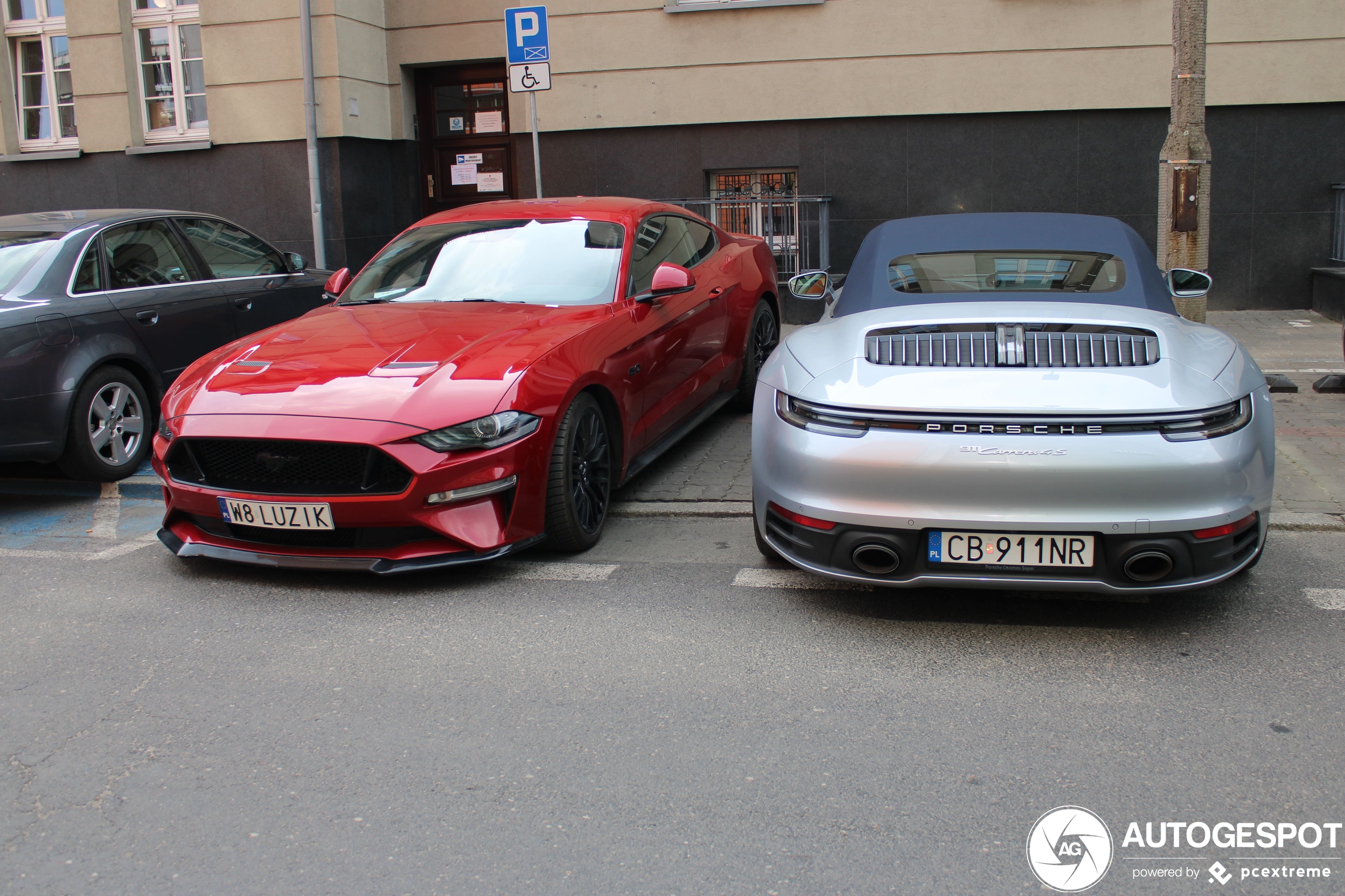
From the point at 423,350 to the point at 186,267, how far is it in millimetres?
3222

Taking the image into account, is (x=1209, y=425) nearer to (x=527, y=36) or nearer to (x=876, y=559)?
(x=876, y=559)

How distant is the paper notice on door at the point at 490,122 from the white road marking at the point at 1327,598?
37.2 ft

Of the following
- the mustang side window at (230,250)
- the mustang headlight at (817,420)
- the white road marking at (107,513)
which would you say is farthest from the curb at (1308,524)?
the mustang side window at (230,250)

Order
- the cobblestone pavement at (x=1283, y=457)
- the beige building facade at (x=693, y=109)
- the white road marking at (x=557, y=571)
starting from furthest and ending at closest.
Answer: the beige building facade at (x=693, y=109), the cobblestone pavement at (x=1283, y=457), the white road marking at (x=557, y=571)

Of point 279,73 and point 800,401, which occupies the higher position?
point 279,73

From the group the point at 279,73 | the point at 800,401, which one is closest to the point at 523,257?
the point at 800,401

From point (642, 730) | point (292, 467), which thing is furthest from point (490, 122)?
point (642, 730)

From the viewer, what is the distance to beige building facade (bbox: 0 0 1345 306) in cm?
1144

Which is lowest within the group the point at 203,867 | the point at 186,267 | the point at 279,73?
the point at 203,867

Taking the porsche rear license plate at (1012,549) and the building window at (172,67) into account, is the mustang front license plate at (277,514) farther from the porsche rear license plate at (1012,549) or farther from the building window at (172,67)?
the building window at (172,67)

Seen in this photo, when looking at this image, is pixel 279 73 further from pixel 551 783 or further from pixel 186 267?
pixel 551 783

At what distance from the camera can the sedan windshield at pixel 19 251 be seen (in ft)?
20.2

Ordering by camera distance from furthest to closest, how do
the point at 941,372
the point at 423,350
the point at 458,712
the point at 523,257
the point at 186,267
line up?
the point at 186,267, the point at 523,257, the point at 423,350, the point at 941,372, the point at 458,712

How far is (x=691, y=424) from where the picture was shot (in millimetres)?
6340
